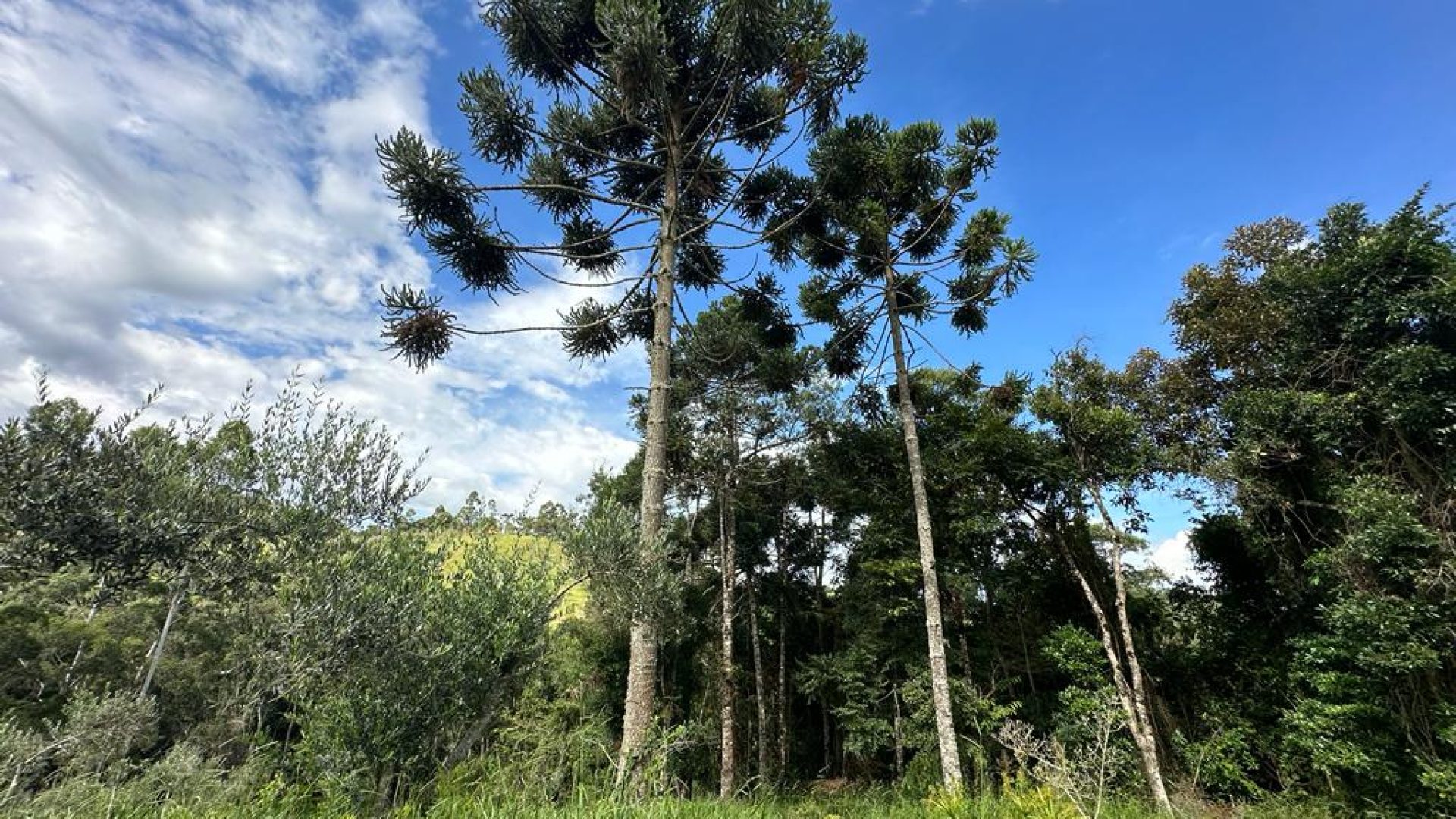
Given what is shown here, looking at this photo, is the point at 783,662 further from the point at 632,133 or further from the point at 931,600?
the point at 632,133

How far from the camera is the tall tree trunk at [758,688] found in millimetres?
17391

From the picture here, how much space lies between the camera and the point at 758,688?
17.7 metres

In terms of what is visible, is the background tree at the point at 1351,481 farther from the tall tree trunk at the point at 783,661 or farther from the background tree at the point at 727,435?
the tall tree trunk at the point at 783,661

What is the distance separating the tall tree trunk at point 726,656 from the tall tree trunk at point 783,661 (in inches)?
105

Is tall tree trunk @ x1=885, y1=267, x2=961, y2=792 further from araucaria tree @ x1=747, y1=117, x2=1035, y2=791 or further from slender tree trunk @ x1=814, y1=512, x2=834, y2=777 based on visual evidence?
slender tree trunk @ x1=814, y1=512, x2=834, y2=777

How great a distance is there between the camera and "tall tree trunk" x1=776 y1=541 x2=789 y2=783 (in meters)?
19.9

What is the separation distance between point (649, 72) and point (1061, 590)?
17288 millimetres

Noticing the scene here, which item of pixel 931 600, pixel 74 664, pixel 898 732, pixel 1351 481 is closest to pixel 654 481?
pixel 931 600

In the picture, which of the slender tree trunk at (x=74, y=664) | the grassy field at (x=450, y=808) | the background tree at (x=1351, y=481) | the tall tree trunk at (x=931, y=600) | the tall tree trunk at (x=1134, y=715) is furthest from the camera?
the slender tree trunk at (x=74, y=664)

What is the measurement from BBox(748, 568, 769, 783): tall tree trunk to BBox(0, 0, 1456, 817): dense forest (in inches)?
13.8

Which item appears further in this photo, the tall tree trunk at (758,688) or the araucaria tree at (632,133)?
the tall tree trunk at (758,688)

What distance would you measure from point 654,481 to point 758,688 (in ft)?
46.4

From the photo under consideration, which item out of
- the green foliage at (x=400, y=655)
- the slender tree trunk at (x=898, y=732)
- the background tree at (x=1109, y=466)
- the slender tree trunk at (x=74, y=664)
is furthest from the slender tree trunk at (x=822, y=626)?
the slender tree trunk at (x=74, y=664)

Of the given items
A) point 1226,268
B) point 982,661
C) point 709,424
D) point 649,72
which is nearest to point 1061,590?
point 982,661
